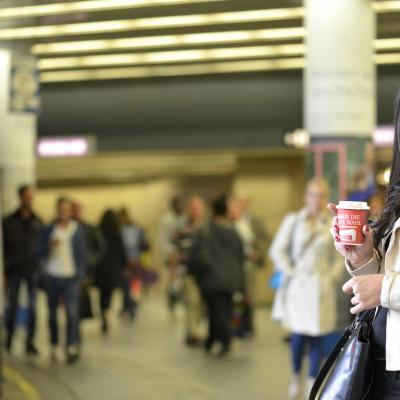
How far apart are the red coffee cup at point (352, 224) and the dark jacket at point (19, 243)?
906cm

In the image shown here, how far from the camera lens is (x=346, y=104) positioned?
10.1 meters

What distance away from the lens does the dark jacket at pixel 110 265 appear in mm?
14844

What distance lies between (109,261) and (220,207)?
3460 mm

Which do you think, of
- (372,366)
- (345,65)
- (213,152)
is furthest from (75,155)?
(372,366)

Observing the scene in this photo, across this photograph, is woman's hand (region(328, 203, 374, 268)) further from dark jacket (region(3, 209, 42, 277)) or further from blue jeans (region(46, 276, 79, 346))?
dark jacket (region(3, 209, 42, 277))

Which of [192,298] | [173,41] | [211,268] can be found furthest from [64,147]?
[211,268]

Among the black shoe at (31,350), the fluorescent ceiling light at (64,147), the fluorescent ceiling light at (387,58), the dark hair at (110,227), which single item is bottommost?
the black shoe at (31,350)

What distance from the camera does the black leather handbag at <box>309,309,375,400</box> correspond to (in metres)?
2.96

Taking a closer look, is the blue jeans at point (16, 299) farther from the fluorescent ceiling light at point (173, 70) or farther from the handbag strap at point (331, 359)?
the handbag strap at point (331, 359)

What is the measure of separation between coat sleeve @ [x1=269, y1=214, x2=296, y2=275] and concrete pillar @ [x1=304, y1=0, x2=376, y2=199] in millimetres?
1454

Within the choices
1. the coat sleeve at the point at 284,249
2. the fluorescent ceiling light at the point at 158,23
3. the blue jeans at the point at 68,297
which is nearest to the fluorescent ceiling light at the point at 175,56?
the fluorescent ceiling light at the point at 158,23

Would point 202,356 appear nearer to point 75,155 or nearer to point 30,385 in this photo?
point 30,385

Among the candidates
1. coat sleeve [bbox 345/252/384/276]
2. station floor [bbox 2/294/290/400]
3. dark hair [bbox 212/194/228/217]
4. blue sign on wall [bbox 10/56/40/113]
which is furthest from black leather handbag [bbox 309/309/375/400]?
blue sign on wall [bbox 10/56/40/113]

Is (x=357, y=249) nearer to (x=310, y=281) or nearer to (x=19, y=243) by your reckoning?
(x=310, y=281)
